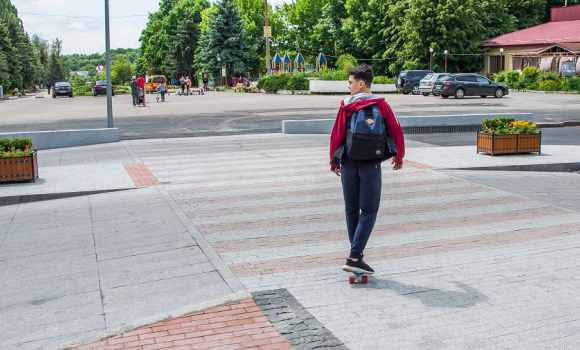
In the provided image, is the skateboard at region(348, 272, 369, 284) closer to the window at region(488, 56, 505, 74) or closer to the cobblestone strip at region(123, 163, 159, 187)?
the cobblestone strip at region(123, 163, 159, 187)

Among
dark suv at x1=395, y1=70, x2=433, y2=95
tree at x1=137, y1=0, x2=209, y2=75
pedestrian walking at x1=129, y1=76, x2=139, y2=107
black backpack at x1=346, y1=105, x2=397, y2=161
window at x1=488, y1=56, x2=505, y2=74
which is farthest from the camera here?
tree at x1=137, y1=0, x2=209, y2=75

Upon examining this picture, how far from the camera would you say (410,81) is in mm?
44219

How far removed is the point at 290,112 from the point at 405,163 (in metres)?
15.4

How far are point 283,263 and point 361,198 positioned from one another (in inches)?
47.8

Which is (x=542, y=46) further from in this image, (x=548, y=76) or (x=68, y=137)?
(x=68, y=137)

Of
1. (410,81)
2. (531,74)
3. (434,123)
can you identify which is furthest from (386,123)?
(531,74)

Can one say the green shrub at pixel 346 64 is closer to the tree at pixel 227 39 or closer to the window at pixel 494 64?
the window at pixel 494 64

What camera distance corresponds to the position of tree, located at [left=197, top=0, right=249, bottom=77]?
65500 millimetres

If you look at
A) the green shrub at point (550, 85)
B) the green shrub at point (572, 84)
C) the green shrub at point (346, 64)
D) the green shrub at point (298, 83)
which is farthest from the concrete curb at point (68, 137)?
the green shrub at point (550, 85)

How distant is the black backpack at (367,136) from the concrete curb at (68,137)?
12885mm

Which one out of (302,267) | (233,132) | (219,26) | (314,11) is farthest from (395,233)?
(314,11)

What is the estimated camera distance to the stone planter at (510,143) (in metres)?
13.1

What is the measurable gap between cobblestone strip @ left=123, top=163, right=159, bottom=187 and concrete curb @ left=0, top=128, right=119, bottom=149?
4.68 metres

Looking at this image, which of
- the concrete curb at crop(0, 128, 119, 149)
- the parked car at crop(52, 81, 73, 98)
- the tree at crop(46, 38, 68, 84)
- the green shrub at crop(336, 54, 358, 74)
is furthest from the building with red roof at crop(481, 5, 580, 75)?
the tree at crop(46, 38, 68, 84)
